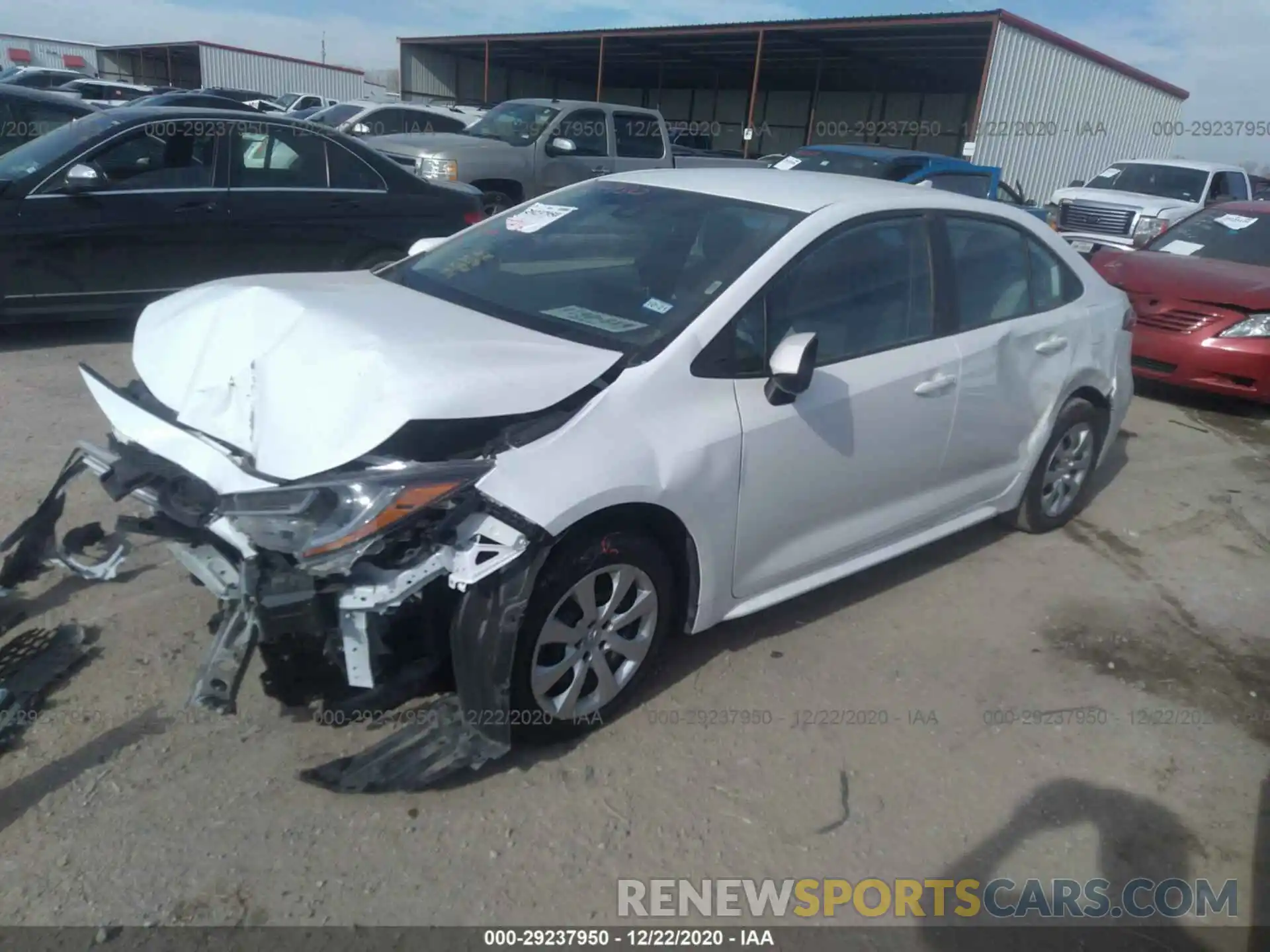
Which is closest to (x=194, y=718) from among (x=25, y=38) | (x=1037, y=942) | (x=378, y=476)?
(x=378, y=476)

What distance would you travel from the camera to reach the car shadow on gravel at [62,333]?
680 centimetres

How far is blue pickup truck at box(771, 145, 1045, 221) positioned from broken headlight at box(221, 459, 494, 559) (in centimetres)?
817

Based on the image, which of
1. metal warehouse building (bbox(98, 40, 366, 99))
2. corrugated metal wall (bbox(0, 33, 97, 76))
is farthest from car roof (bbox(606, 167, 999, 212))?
corrugated metal wall (bbox(0, 33, 97, 76))

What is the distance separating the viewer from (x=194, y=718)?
3.12 meters

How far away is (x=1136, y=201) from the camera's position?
14.0m

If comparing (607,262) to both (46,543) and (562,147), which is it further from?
(562,147)

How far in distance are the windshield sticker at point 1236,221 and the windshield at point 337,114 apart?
14.2m

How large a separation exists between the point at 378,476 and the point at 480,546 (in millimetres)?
330

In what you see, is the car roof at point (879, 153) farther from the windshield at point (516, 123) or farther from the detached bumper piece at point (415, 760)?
the detached bumper piece at point (415, 760)

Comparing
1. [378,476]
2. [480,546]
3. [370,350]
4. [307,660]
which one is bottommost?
[307,660]

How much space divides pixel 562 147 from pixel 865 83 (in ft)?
77.7

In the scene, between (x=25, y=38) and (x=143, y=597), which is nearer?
(x=143, y=597)

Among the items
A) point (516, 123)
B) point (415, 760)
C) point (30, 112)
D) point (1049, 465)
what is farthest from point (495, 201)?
point (415, 760)

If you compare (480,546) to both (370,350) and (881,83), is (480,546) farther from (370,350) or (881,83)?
(881,83)
